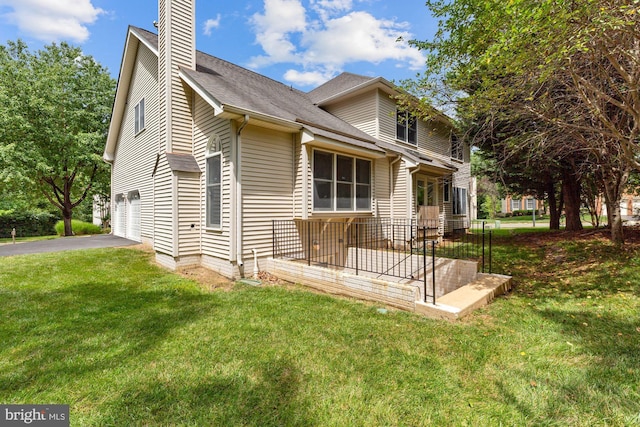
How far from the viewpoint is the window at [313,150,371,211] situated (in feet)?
27.0

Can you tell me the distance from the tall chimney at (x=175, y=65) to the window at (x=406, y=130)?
8.67 meters

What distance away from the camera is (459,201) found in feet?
54.2

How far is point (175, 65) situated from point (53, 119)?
1498 centimetres

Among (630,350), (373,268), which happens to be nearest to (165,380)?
(630,350)

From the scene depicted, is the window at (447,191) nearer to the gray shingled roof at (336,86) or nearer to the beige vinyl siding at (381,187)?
the beige vinyl siding at (381,187)

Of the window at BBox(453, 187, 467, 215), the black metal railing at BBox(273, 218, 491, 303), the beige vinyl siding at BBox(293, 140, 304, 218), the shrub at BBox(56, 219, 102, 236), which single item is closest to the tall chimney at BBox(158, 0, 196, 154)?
the beige vinyl siding at BBox(293, 140, 304, 218)

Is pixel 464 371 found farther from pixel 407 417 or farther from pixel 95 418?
pixel 95 418

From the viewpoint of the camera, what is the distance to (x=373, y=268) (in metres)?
8.62

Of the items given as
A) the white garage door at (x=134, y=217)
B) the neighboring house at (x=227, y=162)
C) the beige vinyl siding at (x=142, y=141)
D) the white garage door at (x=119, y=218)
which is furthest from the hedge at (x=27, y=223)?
the neighboring house at (x=227, y=162)

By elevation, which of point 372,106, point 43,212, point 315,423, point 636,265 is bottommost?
point 315,423

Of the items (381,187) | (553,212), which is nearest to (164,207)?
(381,187)

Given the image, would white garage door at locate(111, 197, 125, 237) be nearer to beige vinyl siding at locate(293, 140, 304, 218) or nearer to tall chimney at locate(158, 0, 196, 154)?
tall chimney at locate(158, 0, 196, 154)

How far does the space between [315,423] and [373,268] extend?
653 cm

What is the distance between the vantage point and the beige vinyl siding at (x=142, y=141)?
32.8 feet
